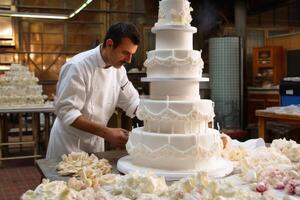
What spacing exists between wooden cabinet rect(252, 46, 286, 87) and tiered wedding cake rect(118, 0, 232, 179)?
23.7ft

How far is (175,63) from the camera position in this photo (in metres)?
1.75

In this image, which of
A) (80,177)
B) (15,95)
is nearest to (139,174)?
(80,177)

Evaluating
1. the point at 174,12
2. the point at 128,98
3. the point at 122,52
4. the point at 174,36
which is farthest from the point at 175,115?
the point at 128,98

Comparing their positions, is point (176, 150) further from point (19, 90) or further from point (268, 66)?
point (268, 66)

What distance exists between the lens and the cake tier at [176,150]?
164 cm

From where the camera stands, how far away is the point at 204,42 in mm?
8453

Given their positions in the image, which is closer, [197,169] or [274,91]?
[197,169]

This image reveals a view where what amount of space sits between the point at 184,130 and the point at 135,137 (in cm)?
24

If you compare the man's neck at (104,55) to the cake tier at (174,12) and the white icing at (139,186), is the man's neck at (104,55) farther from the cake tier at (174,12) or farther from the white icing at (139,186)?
the white icing at (139,186)

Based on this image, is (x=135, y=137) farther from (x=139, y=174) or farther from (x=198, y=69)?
(x=198, y=69)

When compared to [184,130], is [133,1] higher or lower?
higher

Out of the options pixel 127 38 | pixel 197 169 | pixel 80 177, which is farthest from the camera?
pixel 127 38

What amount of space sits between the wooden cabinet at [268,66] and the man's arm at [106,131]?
7172 mm

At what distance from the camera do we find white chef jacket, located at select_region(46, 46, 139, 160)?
2.16 metres
